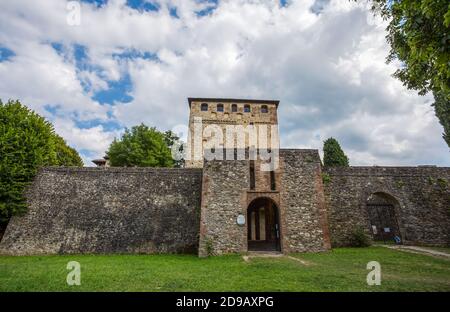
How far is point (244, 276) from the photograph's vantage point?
6953 millimetres

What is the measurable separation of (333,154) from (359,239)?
15.6 m

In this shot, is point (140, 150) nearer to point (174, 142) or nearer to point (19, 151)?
point (174, 142)

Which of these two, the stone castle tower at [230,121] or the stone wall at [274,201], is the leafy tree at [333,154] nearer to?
the stone castle tower at [230,121]

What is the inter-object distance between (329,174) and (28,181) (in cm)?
1797

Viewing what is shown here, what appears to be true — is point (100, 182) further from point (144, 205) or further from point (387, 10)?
point (387, 10)

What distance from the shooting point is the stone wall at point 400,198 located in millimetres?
13672

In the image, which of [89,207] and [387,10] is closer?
[387,10]

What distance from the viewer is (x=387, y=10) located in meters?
6.97

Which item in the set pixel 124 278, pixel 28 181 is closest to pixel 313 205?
pixel 124 278

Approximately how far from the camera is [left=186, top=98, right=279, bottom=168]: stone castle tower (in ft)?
103

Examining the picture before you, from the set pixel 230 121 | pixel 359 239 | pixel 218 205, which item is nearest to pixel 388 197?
pixel 359 239

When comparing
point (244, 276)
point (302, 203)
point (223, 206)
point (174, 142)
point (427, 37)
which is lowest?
point (244, 276)

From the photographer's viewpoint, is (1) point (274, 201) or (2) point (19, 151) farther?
(2) point (19, 151)

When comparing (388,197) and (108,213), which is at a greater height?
(388,197)
